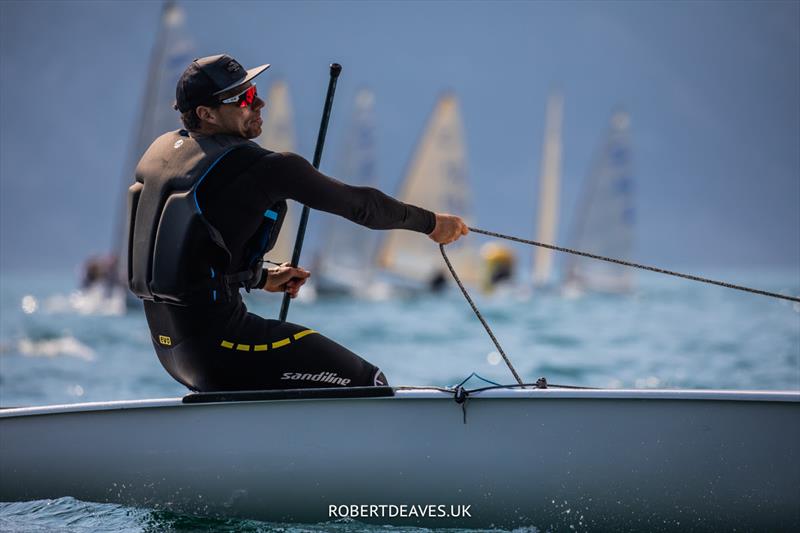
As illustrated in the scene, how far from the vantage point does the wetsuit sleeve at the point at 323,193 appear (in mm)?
2354

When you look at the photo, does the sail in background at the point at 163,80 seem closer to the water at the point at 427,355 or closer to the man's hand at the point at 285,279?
the water at the point at 427,355

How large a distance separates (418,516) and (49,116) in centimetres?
10537

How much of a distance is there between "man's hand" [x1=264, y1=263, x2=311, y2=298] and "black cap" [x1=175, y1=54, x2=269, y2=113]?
53 cm

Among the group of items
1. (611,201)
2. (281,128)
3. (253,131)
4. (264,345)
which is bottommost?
(264,345)

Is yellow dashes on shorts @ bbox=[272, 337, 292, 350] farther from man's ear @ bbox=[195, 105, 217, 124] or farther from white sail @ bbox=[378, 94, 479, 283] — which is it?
white sail @ bbox=[378, 94, 479, 283]

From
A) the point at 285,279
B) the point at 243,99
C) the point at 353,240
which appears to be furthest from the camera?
the point at 353,240

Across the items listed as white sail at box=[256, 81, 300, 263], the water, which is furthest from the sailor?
white sail at box=[256, 81, 300, 263]

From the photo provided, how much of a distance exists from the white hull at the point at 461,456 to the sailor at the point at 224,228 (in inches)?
4.8

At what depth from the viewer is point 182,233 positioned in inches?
93.0

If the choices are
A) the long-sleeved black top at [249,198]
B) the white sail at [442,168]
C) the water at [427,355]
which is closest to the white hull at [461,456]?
the water at [427,355]

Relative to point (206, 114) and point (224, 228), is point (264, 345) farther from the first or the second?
point (206, 114)

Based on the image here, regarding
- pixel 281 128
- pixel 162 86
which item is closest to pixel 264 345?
pixel 162 86

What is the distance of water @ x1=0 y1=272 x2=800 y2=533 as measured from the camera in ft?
9.08

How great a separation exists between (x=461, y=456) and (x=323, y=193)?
75 cm
